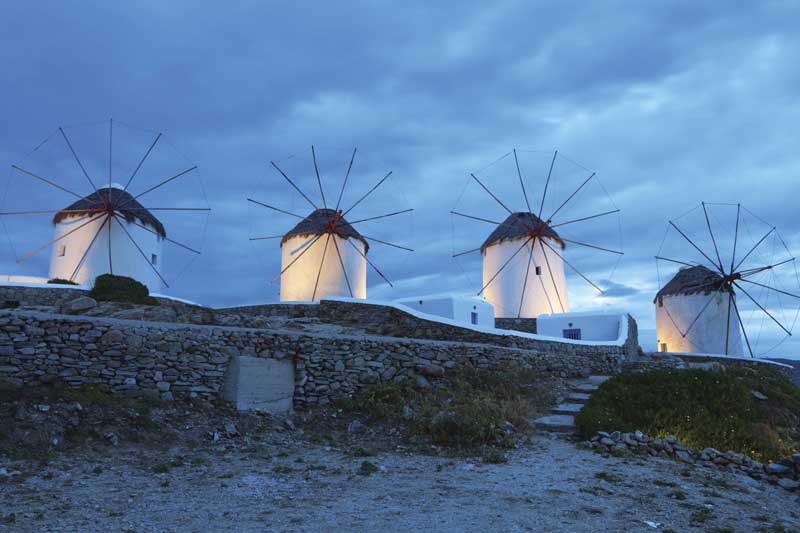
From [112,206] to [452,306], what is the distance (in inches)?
588

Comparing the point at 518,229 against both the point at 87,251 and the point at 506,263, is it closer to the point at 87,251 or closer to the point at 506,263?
the point at 506,263

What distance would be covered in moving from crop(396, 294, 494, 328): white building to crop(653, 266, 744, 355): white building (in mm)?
15294

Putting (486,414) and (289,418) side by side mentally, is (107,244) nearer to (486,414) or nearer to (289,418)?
(289,418)

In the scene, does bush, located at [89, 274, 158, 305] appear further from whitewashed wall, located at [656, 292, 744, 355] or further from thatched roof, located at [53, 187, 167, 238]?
whitewashed wall, located at [656, 292, 744, 355]

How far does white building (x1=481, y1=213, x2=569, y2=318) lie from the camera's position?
27.1 metres

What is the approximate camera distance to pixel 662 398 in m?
11.2

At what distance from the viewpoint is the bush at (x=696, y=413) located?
9.60m

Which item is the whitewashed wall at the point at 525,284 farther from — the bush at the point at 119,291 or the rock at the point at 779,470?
the rock at the point at 779,470

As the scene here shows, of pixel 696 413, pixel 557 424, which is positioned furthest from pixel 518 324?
pixel 557 424

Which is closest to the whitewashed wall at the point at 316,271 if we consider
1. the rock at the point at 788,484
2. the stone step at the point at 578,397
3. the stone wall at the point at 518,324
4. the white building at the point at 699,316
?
the stone wall at the point at 518,324

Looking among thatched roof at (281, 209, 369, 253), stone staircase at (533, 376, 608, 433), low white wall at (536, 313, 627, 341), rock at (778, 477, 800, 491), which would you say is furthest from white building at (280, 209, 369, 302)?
rock at (778, 477, 800, 491)

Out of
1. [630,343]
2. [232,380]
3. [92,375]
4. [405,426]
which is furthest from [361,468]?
[630,343]

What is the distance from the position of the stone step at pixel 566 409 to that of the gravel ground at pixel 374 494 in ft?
8.60

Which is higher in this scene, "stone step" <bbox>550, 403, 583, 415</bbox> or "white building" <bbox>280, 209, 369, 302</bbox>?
"white building" <bbox>280, 209, 369, 302</bbox>
